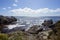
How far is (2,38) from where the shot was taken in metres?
9.49

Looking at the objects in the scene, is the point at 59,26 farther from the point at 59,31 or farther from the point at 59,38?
the point at 59,38

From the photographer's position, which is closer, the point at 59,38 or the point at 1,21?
the point at 59,38

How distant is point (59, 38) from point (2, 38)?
14.9 ft

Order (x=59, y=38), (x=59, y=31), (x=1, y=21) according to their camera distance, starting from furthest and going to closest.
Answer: (x=1, y=21) < (x=59, y=31) < (x=59, y=38)

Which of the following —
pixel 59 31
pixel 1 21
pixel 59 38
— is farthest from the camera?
pixel 1 21

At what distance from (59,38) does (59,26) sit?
1439 mm

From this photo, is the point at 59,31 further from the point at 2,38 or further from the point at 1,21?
the point at 1,21

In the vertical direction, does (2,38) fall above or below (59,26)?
below

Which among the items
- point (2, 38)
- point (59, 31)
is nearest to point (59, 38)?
point (59, 31)

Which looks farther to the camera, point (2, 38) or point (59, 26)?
point (59, 26)

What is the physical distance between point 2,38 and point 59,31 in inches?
189

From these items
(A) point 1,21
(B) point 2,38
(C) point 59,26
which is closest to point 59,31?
(C) point 59,26

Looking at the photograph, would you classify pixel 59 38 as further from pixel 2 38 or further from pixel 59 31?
pixel 2 38

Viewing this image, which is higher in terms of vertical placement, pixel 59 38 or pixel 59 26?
Result: pixel 59 26
